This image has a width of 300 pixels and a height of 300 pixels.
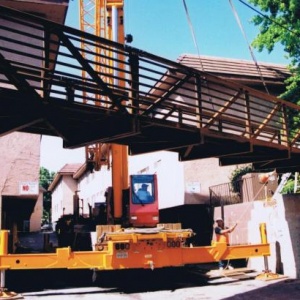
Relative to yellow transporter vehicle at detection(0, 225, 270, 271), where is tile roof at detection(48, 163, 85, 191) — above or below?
above

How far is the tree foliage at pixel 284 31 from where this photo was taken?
1622 cm

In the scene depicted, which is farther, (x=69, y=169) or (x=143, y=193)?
(x=69, y=169)

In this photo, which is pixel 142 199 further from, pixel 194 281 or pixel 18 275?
pixel 18 275

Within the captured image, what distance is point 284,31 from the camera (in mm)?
16453

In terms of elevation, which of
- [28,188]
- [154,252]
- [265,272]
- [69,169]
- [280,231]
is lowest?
[265,272]

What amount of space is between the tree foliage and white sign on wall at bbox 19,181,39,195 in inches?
430

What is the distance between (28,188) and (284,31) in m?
11.9

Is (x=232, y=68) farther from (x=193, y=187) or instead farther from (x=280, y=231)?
(x=280, y=231)

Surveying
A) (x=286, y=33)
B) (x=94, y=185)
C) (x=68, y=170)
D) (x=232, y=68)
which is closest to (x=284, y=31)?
(x=286, y=33)

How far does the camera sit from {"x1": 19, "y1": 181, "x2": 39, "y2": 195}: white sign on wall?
14.9 meters

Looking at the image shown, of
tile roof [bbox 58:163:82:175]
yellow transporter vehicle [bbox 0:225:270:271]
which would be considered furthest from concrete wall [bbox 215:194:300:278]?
tile roof [bbox 58:163:82:175]

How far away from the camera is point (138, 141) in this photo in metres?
9.70

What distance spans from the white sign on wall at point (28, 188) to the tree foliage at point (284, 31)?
10.9m

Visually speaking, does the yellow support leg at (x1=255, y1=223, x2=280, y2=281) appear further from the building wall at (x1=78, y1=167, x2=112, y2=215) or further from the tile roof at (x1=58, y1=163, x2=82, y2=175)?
the tile roof at (x1=58, y1=163, x2=82, y2=175)
